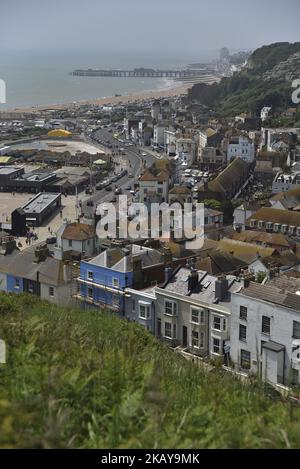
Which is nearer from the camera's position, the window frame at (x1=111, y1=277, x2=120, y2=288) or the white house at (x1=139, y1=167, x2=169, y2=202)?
the window frame at (x1=111, y1=277, x2=120, y2=288)

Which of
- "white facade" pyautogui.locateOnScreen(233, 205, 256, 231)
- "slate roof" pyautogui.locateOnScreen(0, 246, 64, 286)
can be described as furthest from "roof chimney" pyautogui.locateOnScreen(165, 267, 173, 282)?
"white facade" pyautogui.locateOnScreen(233, 205, 256, 231)

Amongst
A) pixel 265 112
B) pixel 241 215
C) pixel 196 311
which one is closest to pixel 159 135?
pixel 265 112

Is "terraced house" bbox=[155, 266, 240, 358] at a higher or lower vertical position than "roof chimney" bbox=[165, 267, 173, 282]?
lower

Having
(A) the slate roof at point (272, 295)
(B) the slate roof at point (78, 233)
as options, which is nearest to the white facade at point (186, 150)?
(B) the slate roof at point (78, 233)

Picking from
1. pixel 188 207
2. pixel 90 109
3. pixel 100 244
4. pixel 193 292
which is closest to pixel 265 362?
pixel 193 292

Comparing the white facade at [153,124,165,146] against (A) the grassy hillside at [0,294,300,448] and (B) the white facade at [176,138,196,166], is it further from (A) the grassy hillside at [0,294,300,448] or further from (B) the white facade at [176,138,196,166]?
(A) the grassy hillside at [0,294,300,448]

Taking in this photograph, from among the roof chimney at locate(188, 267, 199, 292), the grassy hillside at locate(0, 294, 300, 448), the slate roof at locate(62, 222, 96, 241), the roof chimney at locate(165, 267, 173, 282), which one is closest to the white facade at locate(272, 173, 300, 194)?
the slate roof at locate(62, 222, 96, 241)

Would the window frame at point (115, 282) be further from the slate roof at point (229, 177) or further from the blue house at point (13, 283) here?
the slate roof at point (229, 177)

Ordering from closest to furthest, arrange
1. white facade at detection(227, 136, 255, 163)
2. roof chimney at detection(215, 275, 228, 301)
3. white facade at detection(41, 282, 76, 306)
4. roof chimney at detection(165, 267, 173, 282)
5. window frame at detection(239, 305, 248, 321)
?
window frame at detection(239, 305, 248, 321), roof chimney at detection(215, 275, 228, 301), roof chimney at detection(165, 267, 173, 282), white facade at detection(41, 282, 76, 306), white facade at detection(227, 136, 255, 163)

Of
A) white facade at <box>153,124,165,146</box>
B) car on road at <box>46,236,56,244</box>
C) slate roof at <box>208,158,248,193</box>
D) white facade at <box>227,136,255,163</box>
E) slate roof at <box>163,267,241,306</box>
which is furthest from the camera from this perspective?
white facade at <box>153,124,165,146</box>

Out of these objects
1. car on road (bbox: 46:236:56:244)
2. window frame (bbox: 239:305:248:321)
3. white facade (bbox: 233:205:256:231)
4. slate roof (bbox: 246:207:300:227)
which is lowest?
car on road (bbox: 46:236:56:244)
